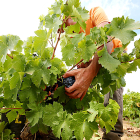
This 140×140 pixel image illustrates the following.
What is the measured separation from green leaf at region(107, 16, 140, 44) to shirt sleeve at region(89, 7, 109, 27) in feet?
1.79

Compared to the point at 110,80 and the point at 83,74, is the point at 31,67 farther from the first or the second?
the point at 110,80

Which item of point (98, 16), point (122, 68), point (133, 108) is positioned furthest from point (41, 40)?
point (133, 108)

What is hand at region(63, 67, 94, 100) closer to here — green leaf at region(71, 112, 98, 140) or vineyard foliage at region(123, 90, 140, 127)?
green leaf at region(71, 112, 98, 140)

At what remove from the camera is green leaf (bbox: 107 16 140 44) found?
2.06ft

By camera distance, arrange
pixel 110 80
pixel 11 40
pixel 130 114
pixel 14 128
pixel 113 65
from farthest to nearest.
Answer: pixel 130 114 < pixel 14 128 < pixel 110 80 < pixel 11 40 < pixel 113 65

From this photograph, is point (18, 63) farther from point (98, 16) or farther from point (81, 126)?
point (98, 16)

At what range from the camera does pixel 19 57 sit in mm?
743

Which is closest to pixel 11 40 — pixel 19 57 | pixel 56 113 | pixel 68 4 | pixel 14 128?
pixel 19 57

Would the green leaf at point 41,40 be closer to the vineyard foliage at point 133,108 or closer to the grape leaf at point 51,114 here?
Answer: the grape leaf at point 51,114

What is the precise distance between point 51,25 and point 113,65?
1.33ft

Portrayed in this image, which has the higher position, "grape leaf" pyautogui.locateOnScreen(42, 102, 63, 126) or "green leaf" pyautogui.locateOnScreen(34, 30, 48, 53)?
"green leaf" pyautogui.locateOnScreen(34, 30, 48, 53)

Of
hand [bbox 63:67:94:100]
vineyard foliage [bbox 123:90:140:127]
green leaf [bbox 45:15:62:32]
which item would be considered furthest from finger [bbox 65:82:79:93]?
vineyard foliage [bbox 123:90:140:127]

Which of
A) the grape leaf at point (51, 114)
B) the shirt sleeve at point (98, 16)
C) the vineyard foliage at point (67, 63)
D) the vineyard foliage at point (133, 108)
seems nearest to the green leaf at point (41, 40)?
the vineyard foliage at point (67, 63)

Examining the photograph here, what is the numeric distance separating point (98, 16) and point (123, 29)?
70cm
